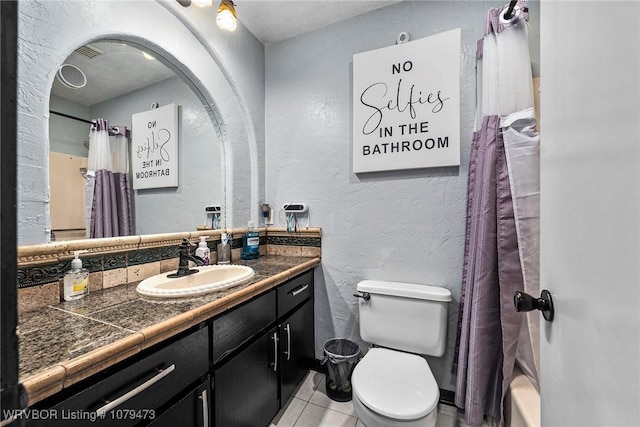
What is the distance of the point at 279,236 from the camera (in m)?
1.96

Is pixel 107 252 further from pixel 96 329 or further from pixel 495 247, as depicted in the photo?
pixel 495 247

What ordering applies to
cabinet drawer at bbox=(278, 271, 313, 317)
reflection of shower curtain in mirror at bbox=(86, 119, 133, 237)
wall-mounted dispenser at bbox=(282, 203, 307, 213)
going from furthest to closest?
wall-mounted dispenser at bbox=(282, 203, 307, 213), cabinet drawer at bbox=(278, 271, 313, 317), reflection of shower curtain in mirror at bbox=(86, 119, 133, 237)

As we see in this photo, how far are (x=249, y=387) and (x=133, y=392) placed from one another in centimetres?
57

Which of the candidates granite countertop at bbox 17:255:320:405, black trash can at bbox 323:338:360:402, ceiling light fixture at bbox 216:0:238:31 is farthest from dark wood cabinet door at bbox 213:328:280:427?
ceiling light fixture at bbox 216:0:238:31

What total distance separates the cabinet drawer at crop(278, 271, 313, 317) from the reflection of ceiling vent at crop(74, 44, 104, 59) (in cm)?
131

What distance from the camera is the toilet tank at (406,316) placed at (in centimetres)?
138

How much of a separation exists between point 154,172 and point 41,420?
3.75 ft


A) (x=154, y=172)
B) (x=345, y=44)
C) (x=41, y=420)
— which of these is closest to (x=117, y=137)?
(x=154, y=172)

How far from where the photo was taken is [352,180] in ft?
5.71

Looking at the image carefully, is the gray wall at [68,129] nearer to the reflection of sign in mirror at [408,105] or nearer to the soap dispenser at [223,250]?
the soap dispenser at [223,250]

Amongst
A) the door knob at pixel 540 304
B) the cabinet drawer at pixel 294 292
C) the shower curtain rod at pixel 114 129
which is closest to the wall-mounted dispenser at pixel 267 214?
the cabinet drawer at pixel 294 292

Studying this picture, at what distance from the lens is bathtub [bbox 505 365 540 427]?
97cm

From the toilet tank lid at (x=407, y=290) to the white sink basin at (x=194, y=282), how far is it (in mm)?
699

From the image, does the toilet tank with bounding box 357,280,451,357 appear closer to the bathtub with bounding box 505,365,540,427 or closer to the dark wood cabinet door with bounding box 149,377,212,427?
the bathtub with bounding box 505,365,540,427
